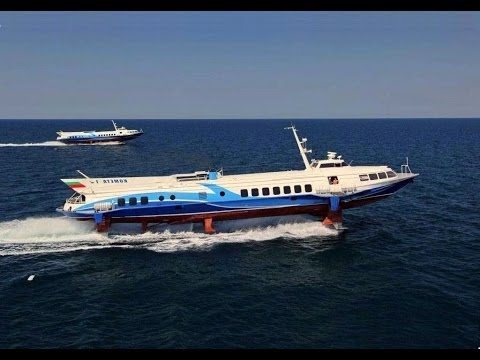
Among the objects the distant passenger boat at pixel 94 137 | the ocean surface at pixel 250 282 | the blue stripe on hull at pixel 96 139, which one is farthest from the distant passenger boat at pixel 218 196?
the blue stripe on hull at pixel 96 139

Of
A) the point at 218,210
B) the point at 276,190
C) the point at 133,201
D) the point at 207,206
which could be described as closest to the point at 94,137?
the point at 133,201

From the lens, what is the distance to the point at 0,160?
100 meters

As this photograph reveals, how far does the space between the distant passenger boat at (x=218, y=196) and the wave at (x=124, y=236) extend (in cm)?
146

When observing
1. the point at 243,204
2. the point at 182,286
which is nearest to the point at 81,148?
the point at 243,204

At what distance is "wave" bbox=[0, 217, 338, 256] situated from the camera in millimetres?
41062

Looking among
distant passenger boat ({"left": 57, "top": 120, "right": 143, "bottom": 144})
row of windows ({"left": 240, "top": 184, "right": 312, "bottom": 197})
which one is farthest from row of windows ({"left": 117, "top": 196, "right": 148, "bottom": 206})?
distant passenger boat ({"left": 57, "top": 120, "right": 143, "bottom": 144})

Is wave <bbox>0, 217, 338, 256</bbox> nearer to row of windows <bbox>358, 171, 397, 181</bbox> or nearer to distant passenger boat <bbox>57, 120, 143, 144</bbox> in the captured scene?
row of windows <bbox>358, 171, 397, 181</bbox>

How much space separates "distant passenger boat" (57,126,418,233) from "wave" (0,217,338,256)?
1456mm

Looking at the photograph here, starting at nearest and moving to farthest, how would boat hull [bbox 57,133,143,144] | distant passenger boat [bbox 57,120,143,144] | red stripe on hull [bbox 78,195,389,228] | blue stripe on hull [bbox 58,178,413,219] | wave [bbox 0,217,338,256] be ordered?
wave [bbox 0,217,338,256] → blue stripe on hull [bbox 58,178,413,219] → red stripe on hull [bbox 78,195,389,228] → distant passenger boat [bbox 57,120,143,144] → boat hull [bbox 57,133,143,144]

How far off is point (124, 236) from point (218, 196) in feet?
35.9

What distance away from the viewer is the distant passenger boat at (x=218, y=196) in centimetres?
4356

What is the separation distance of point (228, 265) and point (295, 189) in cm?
1236

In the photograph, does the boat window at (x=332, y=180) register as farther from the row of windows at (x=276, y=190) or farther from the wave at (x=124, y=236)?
the wave at (x=124, y=236)

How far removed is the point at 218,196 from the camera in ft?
145
